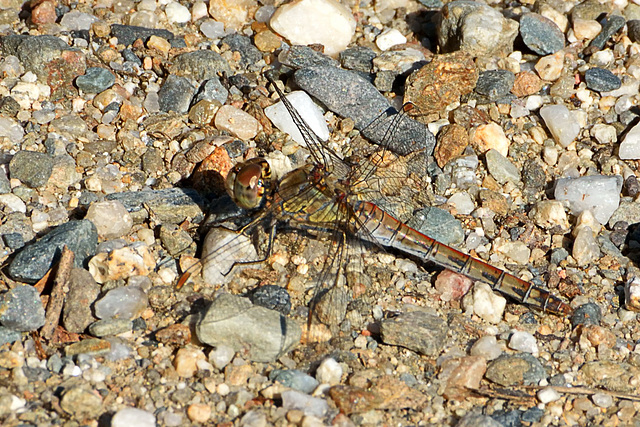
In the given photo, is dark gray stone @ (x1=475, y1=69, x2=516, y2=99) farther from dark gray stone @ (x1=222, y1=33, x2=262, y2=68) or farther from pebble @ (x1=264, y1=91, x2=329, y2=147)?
dark gray stone @ (x1=222, y1=33, x2=262, y2=68)

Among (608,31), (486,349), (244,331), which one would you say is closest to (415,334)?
(486,349)

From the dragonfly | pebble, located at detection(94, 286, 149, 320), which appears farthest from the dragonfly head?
pebble, located at detection(94, 286, 149, 320)

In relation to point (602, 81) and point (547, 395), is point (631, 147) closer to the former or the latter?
point (602, 81)

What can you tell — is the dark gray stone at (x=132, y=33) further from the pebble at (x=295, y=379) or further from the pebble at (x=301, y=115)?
the pebble at (x=295, y=379)

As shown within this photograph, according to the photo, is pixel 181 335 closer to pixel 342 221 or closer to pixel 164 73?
pixel 342 221

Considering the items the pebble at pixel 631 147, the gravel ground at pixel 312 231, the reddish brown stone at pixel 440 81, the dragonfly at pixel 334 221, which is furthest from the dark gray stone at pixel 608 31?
the dragonfly at pixel 334 221

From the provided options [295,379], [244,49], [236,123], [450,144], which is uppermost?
[244,49]
